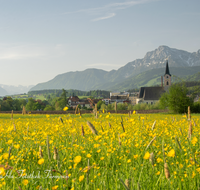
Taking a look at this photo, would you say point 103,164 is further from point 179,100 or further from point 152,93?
point 152,93

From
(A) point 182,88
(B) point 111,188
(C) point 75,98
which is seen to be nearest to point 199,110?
(A) point 182,88

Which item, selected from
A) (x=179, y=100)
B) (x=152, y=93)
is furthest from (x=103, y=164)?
(x=152, y=93)

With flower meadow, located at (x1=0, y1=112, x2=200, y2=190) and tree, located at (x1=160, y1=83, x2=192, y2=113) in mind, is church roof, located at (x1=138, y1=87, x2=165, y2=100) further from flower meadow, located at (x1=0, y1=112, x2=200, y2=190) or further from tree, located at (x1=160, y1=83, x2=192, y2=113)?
flower meadow, located at (x1=0, y1=112, x2=200, y2=190)

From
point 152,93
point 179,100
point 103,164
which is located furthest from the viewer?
point 152,93

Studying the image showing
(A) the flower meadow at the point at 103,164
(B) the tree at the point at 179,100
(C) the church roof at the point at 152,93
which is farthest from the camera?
(C) the church roof at the point at 152,93

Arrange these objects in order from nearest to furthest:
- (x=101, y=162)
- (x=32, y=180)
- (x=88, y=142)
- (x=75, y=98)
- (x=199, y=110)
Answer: (x=32, y=180) → (x=101, y=162) → (x=88, y=142) → (x=199, y=110) → (x=75, y=98)

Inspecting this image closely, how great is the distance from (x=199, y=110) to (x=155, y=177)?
4477cm

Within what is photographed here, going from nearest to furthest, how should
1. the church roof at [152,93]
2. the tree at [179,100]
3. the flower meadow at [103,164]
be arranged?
1. the flower meadow at [103,164]
2. the tree at [179,100]
3. the church roof at [152,93]

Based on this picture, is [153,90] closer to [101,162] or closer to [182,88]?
[182,88]

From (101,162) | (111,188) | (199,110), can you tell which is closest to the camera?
(111,188)

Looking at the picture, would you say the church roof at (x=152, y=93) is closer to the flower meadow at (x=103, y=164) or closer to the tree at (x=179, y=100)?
the tree at (x=179, y=100)

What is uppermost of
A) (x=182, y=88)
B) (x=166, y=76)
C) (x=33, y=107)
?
(x=166, y=76)

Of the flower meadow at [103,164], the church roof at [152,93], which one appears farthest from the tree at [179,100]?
the church roof at [152,93]

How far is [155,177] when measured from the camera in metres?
2.76
